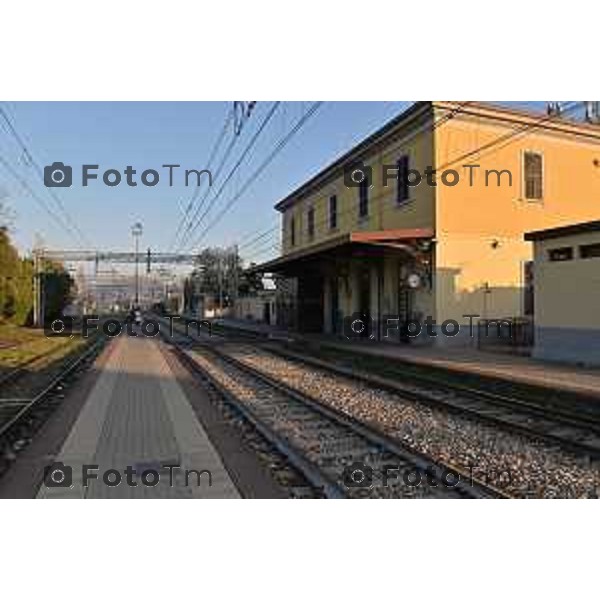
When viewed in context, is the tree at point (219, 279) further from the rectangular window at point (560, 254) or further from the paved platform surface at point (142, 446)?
the paved platform surface at point (142, 446)

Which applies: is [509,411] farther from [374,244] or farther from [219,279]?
[219,279]

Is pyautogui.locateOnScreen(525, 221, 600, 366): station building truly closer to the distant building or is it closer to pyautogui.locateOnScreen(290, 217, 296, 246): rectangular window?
pyautogui.locateOnScreen(290, 217, 296, 246): rectangular window

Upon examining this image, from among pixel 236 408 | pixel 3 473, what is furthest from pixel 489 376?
pixel 3 473

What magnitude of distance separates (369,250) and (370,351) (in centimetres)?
597

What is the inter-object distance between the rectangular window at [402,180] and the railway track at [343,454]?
14850mm

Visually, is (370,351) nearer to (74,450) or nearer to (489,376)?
(489,376)

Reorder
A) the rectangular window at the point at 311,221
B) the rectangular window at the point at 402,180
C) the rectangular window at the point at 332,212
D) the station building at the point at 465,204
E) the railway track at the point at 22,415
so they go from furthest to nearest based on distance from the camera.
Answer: the rectangular window at the point at 311,221 → the rectangular window at the point at 332,212 → the rectangular window at the point at 402,180 → the station building at the point at 465,204 → the railway track at the point at 22,415

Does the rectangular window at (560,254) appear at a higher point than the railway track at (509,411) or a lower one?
higher

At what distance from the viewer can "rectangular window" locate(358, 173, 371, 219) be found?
105ft

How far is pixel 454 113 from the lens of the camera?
2381cm

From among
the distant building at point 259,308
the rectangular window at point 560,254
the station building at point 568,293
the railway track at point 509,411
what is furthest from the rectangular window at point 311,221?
the railway track at point 509,411

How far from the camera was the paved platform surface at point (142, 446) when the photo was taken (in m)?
6.71

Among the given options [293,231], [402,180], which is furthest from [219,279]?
[402,180]

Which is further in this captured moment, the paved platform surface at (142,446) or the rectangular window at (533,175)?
the rectangular window at (533,175)
